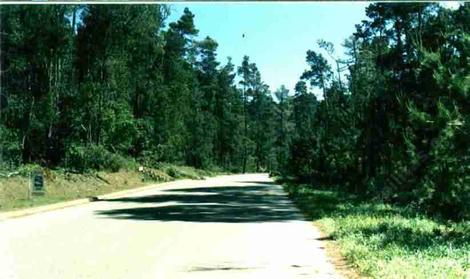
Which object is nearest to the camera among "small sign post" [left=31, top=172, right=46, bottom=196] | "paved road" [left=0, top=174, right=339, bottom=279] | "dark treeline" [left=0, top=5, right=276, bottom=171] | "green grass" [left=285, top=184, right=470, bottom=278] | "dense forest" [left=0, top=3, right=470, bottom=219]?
"green grass" [left=285, top=184, right=470, bottom=278]

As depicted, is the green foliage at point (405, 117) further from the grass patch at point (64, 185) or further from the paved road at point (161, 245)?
the grass patch at point (64, 185)

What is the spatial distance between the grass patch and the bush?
0.71 metres

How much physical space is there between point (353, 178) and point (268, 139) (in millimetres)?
94716

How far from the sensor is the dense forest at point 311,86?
2078cm

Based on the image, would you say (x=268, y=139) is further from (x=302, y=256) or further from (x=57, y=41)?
(x=302, y=256)

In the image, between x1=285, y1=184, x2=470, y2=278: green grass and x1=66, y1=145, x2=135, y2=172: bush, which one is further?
x1=66, y1=145, x2=135, y2=172: bush

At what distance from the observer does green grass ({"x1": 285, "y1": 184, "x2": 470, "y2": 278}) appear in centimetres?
970

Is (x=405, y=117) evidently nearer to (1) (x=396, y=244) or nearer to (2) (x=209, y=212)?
(2) (x=209, y=212)

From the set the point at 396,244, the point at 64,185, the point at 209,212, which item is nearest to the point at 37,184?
the point at 64,185

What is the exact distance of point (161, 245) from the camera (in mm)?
14094

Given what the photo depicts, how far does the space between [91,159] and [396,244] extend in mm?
33470

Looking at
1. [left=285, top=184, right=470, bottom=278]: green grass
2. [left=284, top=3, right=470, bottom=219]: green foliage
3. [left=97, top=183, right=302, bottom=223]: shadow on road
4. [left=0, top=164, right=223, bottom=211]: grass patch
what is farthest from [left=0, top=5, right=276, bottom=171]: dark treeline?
[left=285, top=184, right=470, bottom=278]: green grass

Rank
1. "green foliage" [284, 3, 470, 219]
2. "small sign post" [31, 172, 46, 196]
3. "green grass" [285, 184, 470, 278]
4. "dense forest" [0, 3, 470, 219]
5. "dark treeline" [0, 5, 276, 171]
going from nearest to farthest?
"green grass" [285, 184, 470, 278]
"green foliage" [284, 3, 470, 219]
"dense forest" [0, 3, 470, 219]
"small sign post" [31, 172, 46, 196]
"dark treeline" [0, 5, 276, 171]

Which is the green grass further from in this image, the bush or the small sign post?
the bush
